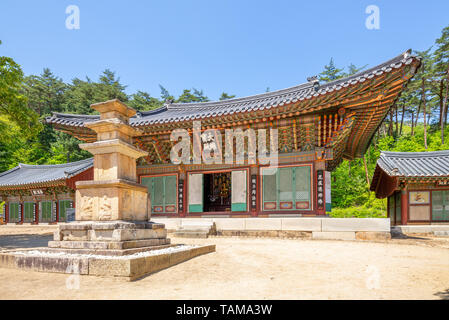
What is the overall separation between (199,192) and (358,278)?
33.1ft

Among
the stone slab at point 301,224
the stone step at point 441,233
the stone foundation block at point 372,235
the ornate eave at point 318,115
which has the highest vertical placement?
the ornate eave at point 318,115

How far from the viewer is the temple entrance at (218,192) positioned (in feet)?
64.1

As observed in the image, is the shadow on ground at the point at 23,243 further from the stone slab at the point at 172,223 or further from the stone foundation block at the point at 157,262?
the stone foundation block at the point at 157,262

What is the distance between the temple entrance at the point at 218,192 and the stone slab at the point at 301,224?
841 centimetres

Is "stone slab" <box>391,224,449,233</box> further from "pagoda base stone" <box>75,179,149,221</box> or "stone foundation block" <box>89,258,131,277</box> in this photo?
"stone foundation block" <box>89,258,131,277</box>

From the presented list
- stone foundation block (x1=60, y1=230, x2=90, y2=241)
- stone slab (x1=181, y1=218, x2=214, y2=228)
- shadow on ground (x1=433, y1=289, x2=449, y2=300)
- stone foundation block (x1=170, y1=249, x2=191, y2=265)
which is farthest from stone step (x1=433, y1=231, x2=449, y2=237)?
stone foundation block (x1=60, y1=230, x2=90, y2=241)

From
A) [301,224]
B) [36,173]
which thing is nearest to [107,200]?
[301,224]

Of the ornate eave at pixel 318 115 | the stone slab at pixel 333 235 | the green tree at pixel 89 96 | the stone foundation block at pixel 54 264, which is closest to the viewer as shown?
the stone foundation block at pixel 54 264

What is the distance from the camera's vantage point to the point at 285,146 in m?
12.6

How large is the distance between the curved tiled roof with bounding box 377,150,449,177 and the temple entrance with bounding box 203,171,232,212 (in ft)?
30.6

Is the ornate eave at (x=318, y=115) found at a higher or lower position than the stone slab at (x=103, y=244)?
higher

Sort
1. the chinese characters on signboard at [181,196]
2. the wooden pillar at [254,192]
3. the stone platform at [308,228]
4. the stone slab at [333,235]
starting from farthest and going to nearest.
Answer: the chinese characters on signboard at [181,196]
the wooden pillar at [254,192]
the stone slab at [333,235]
the stone platform at [308,228]

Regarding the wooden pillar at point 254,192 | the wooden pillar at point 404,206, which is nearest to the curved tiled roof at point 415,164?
the wooden pillar at point 404,206

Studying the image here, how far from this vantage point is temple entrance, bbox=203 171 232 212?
19531mm
